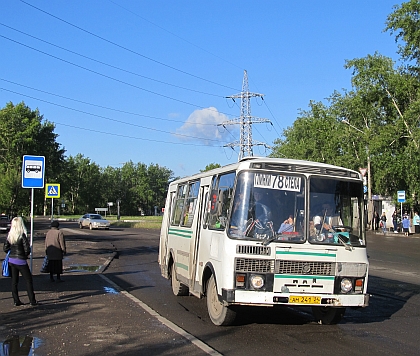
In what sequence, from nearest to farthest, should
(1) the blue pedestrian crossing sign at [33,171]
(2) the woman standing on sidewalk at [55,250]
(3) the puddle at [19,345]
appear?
(3) the puddle at [19,345] < (2) the woman standing on sidewalk at [55,250] < (1) the blue pedestrian crossing sign at [33,171]

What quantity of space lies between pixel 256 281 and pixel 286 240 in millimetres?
754

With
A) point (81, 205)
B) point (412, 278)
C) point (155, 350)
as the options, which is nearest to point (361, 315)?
point (155, 350)

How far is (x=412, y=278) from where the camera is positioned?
1655 cm

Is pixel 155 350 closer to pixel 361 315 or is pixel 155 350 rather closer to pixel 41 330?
pixel 41 330

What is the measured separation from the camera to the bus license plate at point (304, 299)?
8266 mm

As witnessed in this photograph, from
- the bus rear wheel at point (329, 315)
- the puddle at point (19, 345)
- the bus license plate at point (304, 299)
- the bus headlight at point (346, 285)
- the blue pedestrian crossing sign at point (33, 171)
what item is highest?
the blue pedestrian crossing sign at point (33, 171)

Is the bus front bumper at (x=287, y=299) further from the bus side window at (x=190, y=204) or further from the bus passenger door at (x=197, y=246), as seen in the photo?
the bus side window at (x=190, y=204)

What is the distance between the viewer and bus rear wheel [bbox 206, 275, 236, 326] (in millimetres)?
8664

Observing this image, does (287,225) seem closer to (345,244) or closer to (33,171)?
(345,244)

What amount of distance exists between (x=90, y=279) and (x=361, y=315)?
24.8ft

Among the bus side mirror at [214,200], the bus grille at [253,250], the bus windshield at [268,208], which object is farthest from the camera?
the bus side mirror at [214,200]

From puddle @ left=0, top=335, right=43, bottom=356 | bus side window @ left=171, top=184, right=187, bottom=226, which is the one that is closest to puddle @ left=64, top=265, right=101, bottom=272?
bus side window @ left=171, top=184, right=187, bottom=226

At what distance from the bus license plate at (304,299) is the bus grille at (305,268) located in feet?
1.13

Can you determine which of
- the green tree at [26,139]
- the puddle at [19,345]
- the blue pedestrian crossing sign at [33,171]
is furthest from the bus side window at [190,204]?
the green tree at [26,139]
